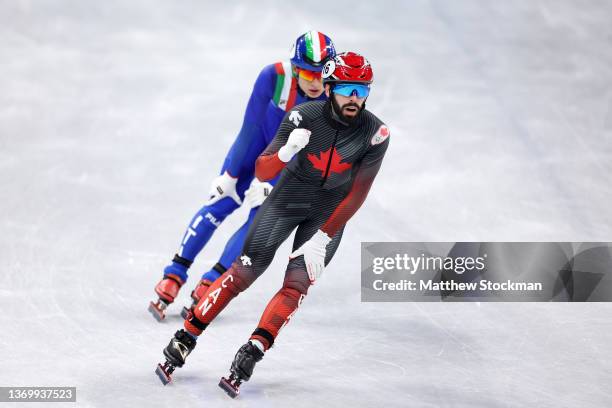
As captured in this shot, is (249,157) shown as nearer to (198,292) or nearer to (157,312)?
(198,292)

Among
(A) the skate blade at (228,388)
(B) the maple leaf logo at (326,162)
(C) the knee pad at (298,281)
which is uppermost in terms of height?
(B) the maple leaf logo at (326,162)

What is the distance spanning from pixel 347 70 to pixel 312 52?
3.37 ft

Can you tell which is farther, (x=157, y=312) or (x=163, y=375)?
(x=157, y=312)

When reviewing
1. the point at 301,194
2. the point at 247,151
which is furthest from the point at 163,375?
the point at 247,151

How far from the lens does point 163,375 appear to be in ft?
19.8

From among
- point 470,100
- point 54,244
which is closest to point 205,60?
point 470,100

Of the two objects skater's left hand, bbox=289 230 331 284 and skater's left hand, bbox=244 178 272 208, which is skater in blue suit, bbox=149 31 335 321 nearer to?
skater's left hand, bbox=244 178 272 208

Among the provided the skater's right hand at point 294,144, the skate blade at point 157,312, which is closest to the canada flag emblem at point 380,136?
the skater's right hand at point 294,144

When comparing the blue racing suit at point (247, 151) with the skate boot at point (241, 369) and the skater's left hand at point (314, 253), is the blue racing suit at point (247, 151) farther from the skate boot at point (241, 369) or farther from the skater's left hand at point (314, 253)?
the skate boot at point (241, 369)

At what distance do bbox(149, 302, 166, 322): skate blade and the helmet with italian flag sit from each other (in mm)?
2139

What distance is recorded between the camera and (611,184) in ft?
33.4

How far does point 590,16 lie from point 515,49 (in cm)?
120

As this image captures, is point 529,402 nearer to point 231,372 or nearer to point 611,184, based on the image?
point 231,372

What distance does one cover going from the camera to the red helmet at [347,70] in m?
5.99
